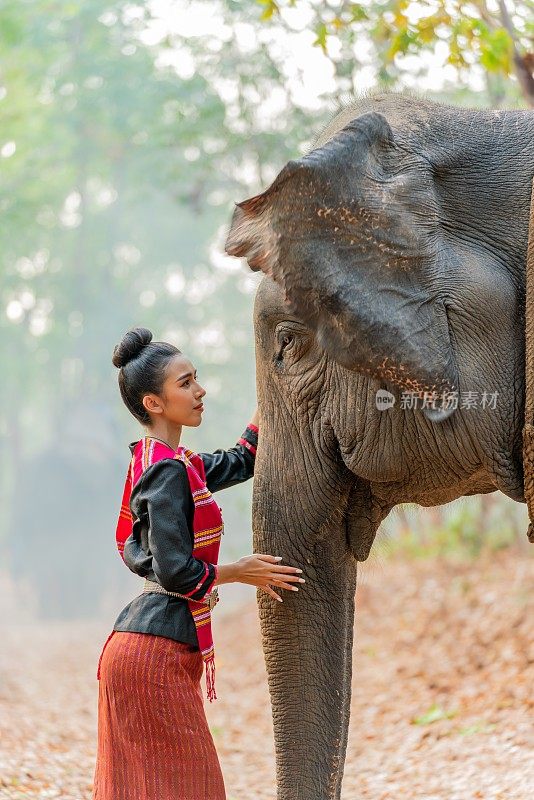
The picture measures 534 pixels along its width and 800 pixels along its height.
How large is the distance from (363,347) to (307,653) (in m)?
0.81

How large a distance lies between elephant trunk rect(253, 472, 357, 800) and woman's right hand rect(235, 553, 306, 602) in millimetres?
40

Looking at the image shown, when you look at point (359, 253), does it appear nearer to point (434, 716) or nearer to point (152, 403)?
point (152, 403)

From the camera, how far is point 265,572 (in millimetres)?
2545

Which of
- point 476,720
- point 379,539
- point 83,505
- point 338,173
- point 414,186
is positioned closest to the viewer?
point 338,173

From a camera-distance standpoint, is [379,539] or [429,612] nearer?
[379,539]

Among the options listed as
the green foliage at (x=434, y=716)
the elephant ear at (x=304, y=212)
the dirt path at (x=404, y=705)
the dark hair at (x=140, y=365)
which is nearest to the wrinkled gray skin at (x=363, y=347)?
the elephant ear at (x=304, y=212)

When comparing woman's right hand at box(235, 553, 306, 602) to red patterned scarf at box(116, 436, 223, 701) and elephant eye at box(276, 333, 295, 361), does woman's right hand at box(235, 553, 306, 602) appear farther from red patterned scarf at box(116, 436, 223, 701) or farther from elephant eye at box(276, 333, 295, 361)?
elephant eye at box(276, 333, 295, 361)

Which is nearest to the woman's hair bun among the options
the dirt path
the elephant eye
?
the elephant eye

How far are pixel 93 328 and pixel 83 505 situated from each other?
5963 millimetres

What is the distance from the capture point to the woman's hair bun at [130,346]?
2.68 meters

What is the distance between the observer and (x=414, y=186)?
92.7 inches

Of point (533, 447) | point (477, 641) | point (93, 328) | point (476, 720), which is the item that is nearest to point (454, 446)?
point (533, 447)

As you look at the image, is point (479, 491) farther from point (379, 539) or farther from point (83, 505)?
point (83, 505)
